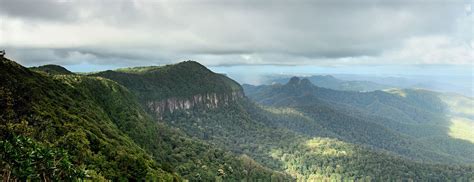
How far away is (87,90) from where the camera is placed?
123 metres

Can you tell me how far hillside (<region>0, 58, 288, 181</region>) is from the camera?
53.9 metres

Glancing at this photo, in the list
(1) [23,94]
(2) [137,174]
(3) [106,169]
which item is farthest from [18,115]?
(2) [137,174]

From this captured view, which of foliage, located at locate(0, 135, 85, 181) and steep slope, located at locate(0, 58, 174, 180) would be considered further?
steep slope, located at locate(0, 58, 174, 180)

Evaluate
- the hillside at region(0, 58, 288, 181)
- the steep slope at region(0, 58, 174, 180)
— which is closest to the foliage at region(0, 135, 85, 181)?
the hillside at region(0, 58, 288, 181)

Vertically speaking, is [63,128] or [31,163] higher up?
[31,163]

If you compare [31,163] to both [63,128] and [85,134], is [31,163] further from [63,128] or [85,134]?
[85,134]

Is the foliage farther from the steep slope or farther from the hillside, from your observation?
the steep slope

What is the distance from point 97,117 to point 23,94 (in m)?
24.7

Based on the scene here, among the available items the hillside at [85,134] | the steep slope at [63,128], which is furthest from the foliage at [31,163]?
the steep slope at [63,128]

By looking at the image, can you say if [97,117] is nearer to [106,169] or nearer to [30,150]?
[106,169]

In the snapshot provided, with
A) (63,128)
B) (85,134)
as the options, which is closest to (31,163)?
(63,128)

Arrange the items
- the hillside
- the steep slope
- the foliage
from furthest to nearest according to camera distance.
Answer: the steep slope < the hillside < the foliage

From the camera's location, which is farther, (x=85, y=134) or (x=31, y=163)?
(x=85, y=134)

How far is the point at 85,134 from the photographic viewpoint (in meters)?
74.9
